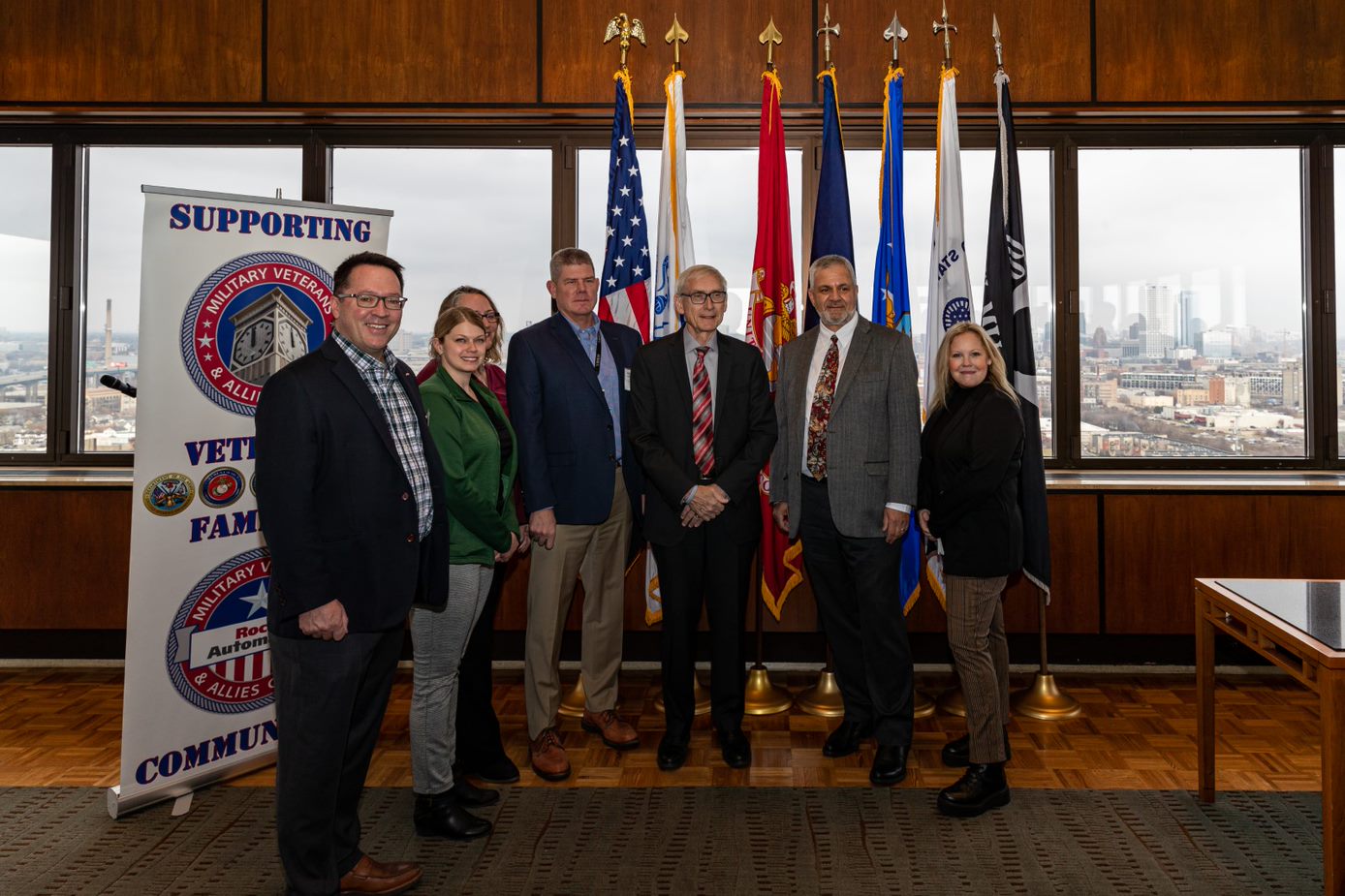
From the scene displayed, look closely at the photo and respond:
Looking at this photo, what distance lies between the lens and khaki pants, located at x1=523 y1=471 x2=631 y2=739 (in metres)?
3.09

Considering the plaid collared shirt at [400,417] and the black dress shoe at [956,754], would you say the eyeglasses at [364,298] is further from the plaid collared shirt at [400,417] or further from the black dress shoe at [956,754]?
the black dress shoe at [956,754]

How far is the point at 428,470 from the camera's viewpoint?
2180mm

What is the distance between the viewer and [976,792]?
2.71 meters

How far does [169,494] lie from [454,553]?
988mm

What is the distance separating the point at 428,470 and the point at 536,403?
912 mm

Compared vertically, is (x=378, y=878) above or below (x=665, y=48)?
below

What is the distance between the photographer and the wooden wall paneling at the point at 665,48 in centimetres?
426

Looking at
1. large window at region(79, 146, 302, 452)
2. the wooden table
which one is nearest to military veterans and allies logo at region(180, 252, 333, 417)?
large window at region(79, 146, 302, 452)

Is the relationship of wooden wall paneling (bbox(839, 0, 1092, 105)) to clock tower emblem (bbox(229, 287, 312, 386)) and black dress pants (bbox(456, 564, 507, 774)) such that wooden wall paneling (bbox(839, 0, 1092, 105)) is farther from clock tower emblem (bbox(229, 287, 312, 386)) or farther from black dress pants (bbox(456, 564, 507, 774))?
black dress pants (bbox(456, 564, 507, 774))

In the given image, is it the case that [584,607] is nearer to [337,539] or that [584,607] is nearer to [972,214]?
[337,539]

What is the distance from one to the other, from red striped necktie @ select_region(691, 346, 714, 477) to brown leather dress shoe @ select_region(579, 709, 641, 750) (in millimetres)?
1025

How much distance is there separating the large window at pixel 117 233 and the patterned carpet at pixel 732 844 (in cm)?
242

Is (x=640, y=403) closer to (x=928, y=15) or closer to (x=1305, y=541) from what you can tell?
(x=928, y=15)

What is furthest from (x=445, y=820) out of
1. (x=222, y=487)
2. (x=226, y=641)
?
(x=222, y=487)
